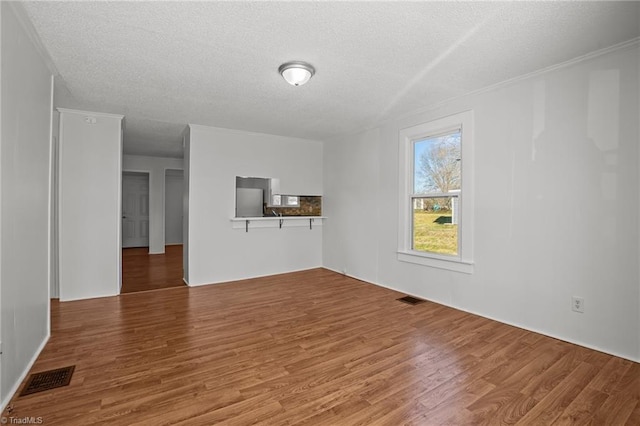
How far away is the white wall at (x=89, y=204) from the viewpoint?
400 centimetres

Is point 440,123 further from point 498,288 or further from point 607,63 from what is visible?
point 498,288

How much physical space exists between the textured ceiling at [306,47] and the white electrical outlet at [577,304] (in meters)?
2.12

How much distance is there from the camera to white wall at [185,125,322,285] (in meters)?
4.81

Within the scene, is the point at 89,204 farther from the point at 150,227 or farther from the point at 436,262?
the point at 436,262

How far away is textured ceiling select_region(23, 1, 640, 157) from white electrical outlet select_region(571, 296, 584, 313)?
2119 mm

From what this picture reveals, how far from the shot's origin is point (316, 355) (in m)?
2.50

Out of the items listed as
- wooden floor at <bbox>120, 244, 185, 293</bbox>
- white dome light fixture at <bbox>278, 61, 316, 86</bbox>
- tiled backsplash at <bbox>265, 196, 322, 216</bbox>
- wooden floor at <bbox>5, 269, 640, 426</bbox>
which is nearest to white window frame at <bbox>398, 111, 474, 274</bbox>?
wooden floor at <bbox>5, 269, 640, 426</bbox>

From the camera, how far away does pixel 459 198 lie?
365cm

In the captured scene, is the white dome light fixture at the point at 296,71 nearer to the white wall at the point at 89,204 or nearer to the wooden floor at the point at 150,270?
the white wall at the point at 89,204

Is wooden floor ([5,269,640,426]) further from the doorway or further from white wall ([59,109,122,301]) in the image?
the doorway

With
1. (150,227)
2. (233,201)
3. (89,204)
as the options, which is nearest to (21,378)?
(89,204)

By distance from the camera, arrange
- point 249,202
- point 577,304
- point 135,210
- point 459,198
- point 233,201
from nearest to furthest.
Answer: point 577,304 → point 459,198 → point 233,201 → point 249,202 → point 135,210

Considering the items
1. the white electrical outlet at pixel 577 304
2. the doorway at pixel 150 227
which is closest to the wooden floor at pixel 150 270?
the doorway at pixel 150 227

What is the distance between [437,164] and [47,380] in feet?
14.2
